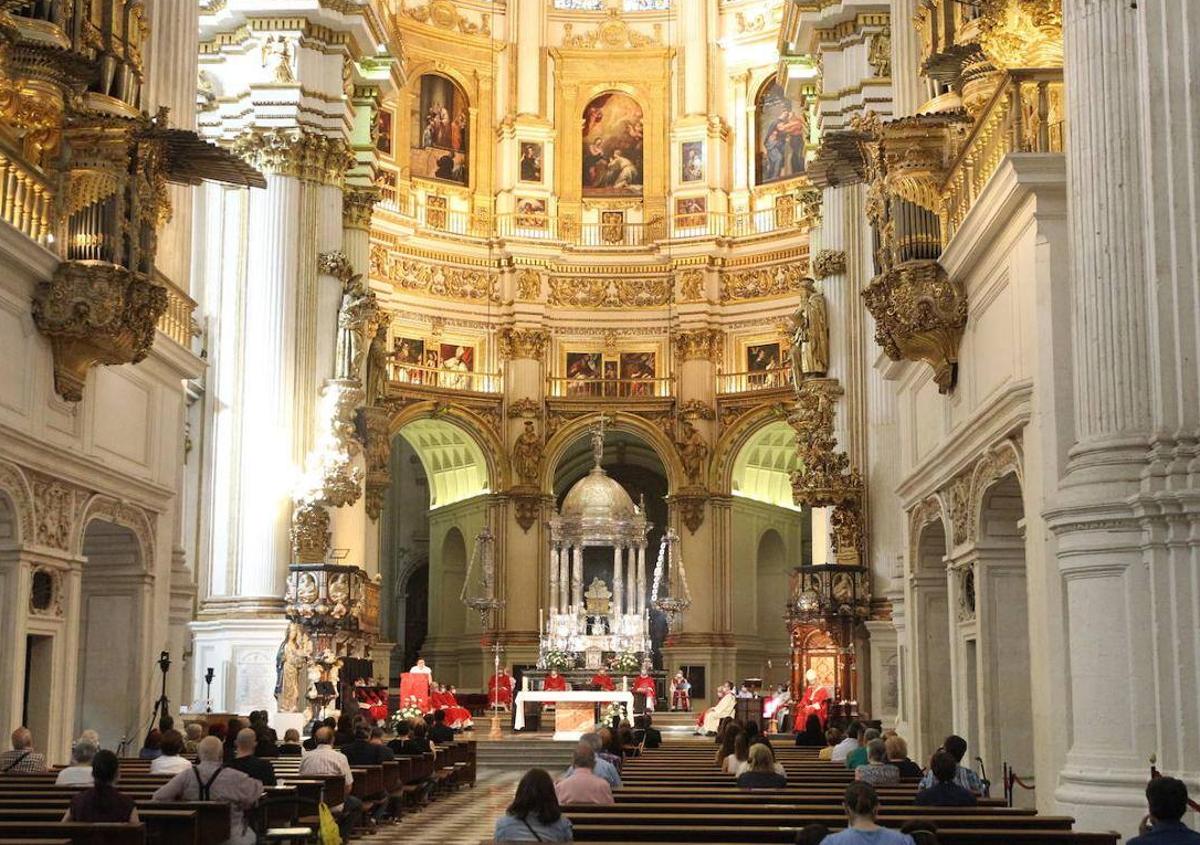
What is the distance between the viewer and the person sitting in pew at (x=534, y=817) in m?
8.27

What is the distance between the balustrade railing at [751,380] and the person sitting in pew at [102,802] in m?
31.3

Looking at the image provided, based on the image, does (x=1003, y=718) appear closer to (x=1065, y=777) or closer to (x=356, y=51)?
(x=1065, y=777)

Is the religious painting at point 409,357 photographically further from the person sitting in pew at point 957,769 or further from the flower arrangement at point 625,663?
the person sitting in pew at point 957,769

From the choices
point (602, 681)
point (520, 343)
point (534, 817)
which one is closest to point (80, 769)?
point (534, 817)

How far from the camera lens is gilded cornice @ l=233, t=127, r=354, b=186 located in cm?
3045

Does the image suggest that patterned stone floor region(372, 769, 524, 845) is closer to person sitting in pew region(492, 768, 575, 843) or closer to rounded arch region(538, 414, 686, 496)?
person sitting in pew region(492, 768, 575, 843)

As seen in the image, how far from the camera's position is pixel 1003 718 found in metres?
15.2

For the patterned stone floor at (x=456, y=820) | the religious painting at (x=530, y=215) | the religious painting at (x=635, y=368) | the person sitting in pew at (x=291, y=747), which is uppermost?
the religious painting at (x=530, y=215)

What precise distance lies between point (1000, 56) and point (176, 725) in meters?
13.3

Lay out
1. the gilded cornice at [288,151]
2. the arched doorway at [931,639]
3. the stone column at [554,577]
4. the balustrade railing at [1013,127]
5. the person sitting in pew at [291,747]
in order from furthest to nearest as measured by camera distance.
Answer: the stone column at [554,577]
the gilded cornice at [288,151]
the person sitting in pew at [291,747]
the arched doorway at [931,639]
the balustrade railing at [1013,127]

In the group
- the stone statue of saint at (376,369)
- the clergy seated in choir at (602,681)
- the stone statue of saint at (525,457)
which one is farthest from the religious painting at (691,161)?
the clergy seated in choir at (602,681)

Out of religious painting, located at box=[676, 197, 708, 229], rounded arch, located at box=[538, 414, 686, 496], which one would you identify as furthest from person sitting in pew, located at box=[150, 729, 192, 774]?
religious painting, located at box=[676, 197, 708, 229]

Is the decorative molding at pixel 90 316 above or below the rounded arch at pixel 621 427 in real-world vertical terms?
below

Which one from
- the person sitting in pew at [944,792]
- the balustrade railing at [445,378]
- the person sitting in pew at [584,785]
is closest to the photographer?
the person sitting in pew at [944,792]
